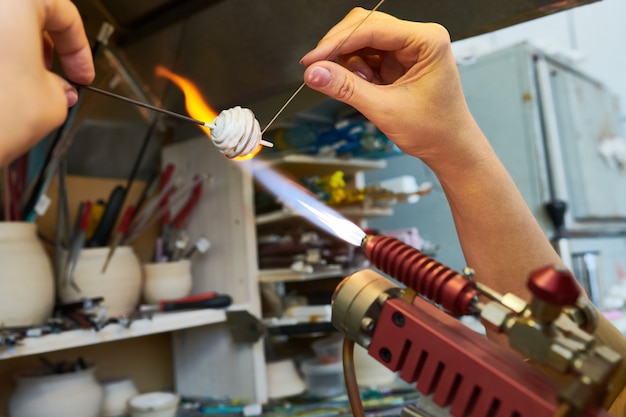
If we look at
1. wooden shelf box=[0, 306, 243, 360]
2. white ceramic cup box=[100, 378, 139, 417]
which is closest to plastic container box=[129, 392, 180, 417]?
white ceramic cup box=[100, 378, 139, 417]

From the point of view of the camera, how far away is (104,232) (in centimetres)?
92

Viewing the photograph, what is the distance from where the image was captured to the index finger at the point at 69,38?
0.38 m

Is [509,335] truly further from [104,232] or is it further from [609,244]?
[609,244]

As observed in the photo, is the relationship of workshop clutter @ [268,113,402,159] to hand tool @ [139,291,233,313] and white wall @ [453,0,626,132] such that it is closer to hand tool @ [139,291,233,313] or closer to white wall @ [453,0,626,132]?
hand tool @ [139,291,233,313]

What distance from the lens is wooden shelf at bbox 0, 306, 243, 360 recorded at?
0.67 metres

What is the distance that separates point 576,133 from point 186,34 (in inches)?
53.5

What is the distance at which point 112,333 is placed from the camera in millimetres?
778

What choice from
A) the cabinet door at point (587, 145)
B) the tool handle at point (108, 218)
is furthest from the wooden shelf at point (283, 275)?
the cabinet door at point (587, 145)

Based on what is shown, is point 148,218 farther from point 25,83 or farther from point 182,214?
point 25,83

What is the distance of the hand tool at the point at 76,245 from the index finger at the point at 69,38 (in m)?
0.47

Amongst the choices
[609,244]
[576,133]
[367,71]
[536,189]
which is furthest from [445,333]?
[609,244]

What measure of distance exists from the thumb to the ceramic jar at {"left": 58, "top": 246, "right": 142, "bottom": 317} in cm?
59

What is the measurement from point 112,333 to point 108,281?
134 mm

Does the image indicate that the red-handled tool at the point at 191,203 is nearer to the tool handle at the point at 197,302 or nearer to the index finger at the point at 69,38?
the tool handle at the point at 197,302
